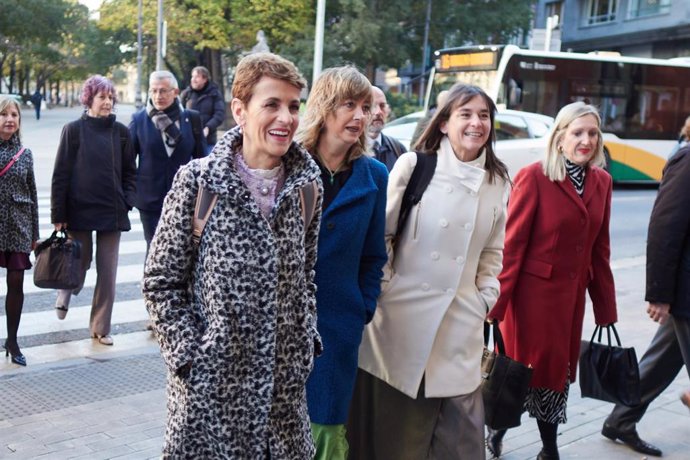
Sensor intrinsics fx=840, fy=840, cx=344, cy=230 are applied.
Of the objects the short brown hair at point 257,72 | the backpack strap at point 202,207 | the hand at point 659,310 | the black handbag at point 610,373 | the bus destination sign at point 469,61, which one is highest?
the bus destination sign at point 469,61

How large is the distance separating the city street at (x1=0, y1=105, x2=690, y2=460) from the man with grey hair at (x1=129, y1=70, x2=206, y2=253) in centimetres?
112

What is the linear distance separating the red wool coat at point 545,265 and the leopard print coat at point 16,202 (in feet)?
11.2

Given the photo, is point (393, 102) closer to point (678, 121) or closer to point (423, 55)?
point (423, 55)

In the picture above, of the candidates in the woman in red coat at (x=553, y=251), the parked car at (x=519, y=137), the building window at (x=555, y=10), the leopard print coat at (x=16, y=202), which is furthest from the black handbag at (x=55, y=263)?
the building window at (x=555, y=10)

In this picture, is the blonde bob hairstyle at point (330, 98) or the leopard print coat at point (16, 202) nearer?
the blonde bob hairstyle at point (330, 98)

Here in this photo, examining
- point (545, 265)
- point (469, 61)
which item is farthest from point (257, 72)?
point (469, 61)

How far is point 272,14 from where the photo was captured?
34062 mm

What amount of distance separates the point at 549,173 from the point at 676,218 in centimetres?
67

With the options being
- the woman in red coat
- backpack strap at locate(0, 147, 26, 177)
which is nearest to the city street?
the woman in red coat

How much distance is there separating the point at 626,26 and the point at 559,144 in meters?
39.6

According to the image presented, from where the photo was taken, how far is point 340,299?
120 inches

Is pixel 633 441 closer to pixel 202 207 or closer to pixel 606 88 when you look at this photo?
pixel 202 207

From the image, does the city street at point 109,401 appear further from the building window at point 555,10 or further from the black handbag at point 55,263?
the building window at point 555,10

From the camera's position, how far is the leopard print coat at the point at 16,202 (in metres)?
5.75
